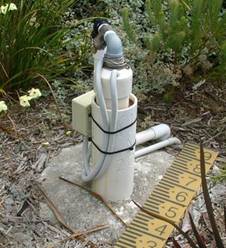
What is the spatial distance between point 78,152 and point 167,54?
2.90 feet

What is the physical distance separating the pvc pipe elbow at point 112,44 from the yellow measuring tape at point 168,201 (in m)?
0.73

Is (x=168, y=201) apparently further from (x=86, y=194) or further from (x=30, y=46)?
(x=30, y=46)

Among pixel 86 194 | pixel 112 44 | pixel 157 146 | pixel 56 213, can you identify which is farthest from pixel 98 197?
pixel 112 44

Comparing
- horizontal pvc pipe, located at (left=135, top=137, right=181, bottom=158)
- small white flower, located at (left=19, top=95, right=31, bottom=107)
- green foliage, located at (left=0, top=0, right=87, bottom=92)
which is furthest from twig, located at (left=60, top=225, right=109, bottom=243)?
green foliage, located at (left=0, top=0, right=87, bottom=92)

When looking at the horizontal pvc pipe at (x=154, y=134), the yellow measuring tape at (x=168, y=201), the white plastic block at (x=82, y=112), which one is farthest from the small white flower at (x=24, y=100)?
the yellow measuring tape at (x=168, y=201)

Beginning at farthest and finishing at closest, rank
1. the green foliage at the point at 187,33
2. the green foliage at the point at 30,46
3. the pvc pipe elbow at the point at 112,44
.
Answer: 1. the green foliage at the point at 30,46
2. the green foliage at the point at 187,33
3. the pvc pipe elbow at the point at 112,44

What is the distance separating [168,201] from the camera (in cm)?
279

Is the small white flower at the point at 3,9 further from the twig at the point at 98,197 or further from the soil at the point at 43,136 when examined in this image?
the twig at the point at 98,197

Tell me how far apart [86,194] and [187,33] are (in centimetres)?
112

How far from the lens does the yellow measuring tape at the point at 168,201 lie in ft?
8.40

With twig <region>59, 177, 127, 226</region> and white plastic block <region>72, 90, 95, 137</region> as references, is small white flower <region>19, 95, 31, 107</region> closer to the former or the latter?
white plastic block <region>72, 90, 95, 137</region>

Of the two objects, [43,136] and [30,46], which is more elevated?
[30,46]

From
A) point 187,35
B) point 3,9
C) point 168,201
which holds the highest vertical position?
point 3,9

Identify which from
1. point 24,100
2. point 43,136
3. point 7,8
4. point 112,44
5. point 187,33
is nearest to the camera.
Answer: point 112,44
